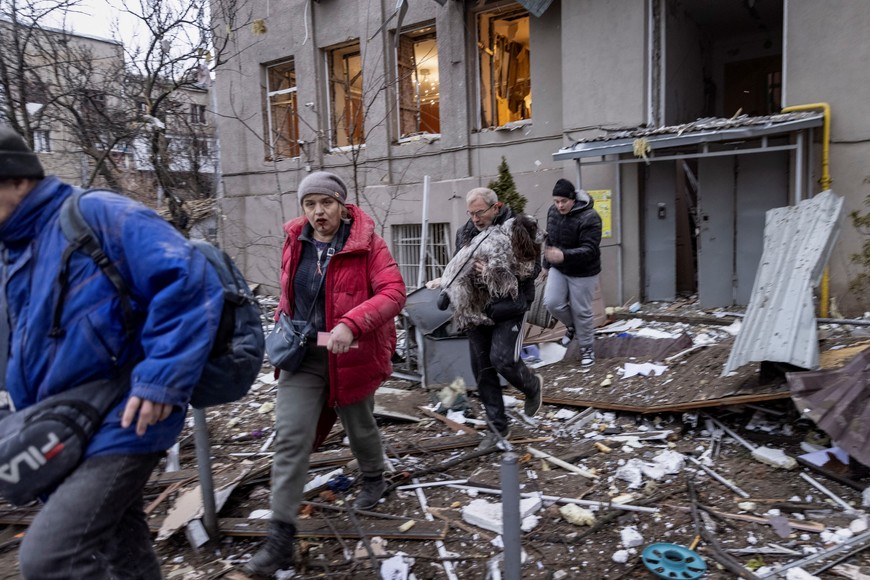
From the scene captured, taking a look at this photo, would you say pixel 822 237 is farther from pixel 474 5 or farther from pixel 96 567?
pixel 474 5

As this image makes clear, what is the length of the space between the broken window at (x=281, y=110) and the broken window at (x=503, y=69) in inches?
202

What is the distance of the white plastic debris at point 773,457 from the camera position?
13.0 ft

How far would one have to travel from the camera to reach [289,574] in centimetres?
313

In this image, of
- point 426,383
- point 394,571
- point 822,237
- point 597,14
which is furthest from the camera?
point 597,14

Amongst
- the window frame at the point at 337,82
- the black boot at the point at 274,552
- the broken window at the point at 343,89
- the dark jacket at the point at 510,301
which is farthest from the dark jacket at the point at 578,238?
the broken window at the point at 343,89

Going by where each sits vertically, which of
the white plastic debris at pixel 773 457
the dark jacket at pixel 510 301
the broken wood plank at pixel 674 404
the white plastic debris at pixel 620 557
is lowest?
the white plastic debris at pixel 620 557

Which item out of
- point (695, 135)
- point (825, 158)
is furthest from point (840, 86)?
point (695, 135)

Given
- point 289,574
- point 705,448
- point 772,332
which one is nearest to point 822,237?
point 772,332

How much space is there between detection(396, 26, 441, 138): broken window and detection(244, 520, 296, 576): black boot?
32.2ft

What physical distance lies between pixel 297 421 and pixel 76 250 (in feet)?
5.03

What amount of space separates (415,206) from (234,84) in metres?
6.24

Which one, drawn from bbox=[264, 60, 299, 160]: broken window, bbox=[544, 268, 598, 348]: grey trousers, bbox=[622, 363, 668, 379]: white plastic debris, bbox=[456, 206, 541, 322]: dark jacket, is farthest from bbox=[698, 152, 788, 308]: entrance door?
bbox=[264, 60, 299, 160]: broken window

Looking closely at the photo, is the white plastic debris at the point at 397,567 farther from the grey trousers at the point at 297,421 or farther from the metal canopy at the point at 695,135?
the metal canopy at the point at 695,135

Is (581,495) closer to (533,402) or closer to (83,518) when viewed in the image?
(533,402)
